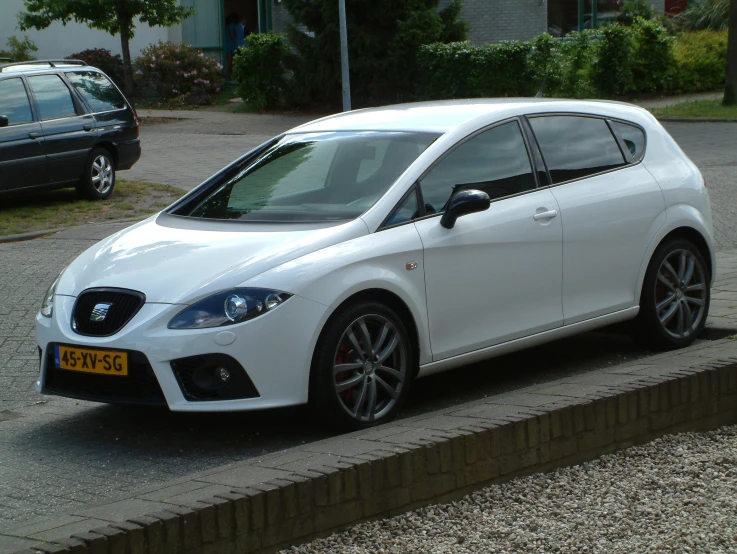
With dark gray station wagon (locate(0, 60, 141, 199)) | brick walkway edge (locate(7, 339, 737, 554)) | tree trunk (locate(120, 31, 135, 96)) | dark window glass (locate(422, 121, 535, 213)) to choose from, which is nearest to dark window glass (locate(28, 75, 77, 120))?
dark gray station wagon (locate(0, 60, 141, 199))

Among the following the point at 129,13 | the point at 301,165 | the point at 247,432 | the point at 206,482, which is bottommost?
the point at 247,432

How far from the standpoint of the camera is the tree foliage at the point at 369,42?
89.5 ft

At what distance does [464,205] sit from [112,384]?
1853mm

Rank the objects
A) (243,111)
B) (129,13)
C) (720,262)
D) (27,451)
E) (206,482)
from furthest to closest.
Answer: (243,111) < (129,13) < (720,262) < (27,451) < (206,482)

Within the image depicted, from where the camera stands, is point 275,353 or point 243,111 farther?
point 243,111

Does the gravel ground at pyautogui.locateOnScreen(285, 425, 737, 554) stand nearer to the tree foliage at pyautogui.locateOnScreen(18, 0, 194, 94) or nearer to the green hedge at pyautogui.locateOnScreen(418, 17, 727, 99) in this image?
the green hedge at pyautogui.locateOnScreen(418, 17, 727, 99)

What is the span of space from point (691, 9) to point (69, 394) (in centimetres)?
3199

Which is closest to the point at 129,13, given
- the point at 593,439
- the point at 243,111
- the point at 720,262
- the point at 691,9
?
the point at 243,111

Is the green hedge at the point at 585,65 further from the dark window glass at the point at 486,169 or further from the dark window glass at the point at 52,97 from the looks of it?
the dark window glass at the point at 486,169

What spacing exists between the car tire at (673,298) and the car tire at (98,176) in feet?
31.6

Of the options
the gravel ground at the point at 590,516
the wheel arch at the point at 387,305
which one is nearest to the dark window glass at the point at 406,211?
the wheel arch at the point at 387,305

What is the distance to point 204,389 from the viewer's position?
503cm

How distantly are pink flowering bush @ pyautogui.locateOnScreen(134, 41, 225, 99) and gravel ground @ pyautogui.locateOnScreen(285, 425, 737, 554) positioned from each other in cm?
2690

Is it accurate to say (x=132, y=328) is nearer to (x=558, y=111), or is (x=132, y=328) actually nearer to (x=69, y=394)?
(x=69, y=394)
